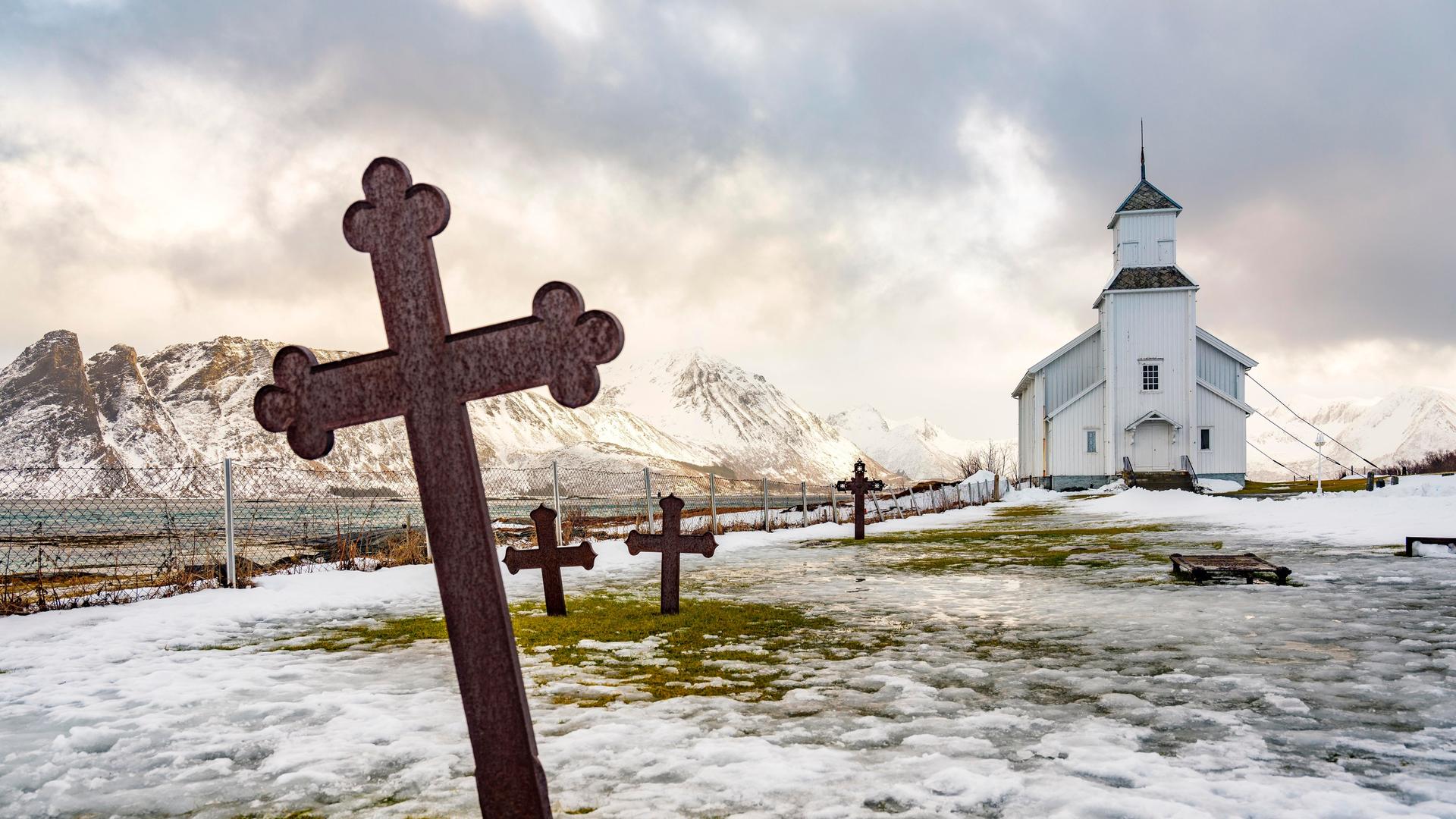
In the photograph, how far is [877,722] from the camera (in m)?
4.55

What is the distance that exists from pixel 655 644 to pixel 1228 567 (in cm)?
699

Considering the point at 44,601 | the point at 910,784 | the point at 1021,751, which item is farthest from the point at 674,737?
the point at 44,601

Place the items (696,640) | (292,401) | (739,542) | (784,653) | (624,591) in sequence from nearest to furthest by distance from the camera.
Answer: (292,401), (784,653), (696,640), (624,591), (739,542)

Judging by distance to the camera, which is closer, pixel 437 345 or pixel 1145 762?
pixel 437 345

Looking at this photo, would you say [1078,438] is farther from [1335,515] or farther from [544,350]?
[544,350]

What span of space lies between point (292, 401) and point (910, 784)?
9.34 feet

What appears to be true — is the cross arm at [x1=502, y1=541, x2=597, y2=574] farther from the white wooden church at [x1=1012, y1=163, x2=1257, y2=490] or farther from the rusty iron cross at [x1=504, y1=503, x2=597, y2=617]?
the white wooden church at [x1=1012, y1=163, x2=1257, y2=490]

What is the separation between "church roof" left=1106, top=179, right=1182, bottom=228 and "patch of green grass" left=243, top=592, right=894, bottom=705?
141 feet

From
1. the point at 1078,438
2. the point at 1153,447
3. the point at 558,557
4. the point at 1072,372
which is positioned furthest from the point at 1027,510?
the point at 558,557

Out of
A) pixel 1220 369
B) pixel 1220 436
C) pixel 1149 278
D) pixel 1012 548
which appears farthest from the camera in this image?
pixel 1220 369

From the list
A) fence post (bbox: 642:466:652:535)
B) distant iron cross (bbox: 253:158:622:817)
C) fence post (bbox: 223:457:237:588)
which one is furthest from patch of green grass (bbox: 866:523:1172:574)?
distant iron cross (bbox: 253:158:622:817)

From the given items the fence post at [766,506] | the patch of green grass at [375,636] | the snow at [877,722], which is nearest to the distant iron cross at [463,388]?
the snow at [877,722]

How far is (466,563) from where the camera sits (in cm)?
274

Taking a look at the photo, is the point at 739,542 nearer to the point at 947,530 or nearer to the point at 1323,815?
the point at 947,530
